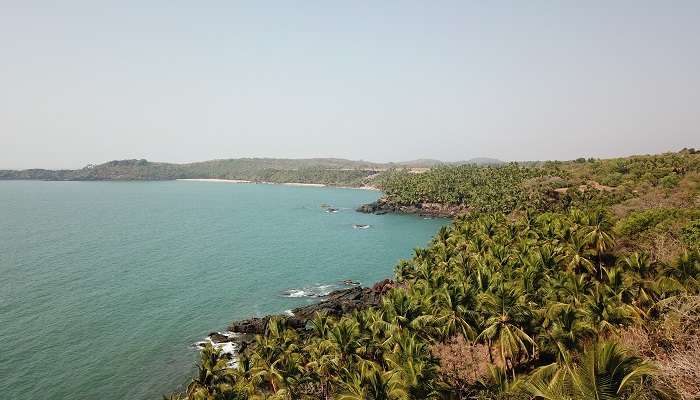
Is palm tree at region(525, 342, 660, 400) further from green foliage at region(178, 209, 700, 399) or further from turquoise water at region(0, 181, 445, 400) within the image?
turquoise water at region(0, 181, 445, 400)

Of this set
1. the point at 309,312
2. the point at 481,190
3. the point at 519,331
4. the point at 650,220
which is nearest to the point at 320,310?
the point at 309,312

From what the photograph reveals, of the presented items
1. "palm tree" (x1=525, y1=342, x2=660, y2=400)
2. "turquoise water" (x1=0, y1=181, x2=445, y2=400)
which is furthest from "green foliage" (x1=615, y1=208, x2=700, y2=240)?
"palm tree" (x1=525, y1=342, x2=660, y2=400)

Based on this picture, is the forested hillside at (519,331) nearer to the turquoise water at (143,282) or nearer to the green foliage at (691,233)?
the green foliage at (691,233)

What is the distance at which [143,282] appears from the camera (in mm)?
84750

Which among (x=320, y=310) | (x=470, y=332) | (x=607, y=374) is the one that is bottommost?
(x=320, y=310)

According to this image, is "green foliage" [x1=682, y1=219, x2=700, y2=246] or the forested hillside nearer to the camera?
the forested hillside

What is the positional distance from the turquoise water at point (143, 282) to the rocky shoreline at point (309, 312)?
399cm

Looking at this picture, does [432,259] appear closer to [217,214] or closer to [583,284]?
[583,284]

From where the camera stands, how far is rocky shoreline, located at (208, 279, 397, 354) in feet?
196

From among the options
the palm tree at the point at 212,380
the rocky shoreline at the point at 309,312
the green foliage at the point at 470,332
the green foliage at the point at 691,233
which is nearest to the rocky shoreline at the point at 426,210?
the rocky shoreline at the point at 309,312

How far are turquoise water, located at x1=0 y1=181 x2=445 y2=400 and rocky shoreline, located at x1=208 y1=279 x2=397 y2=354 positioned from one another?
399cm

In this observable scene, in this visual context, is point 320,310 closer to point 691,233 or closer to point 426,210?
point 691,233

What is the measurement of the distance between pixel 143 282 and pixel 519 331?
7504 cm

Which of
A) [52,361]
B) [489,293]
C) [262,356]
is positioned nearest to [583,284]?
[489,293]
